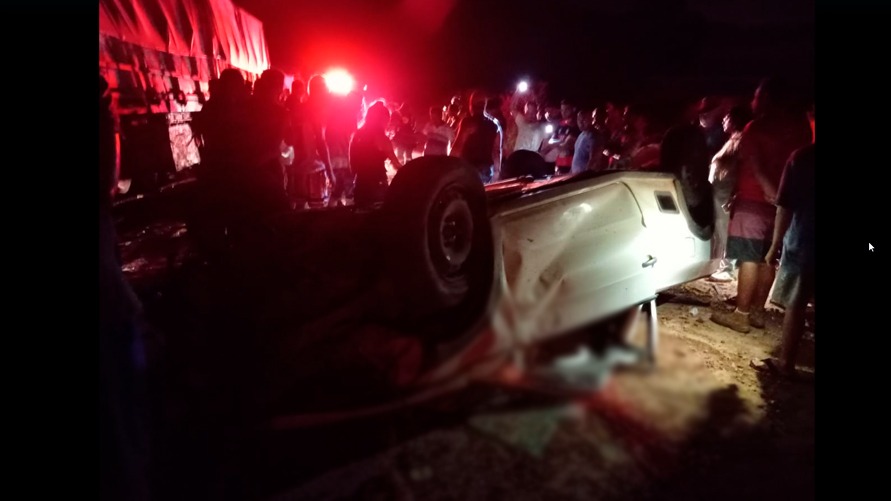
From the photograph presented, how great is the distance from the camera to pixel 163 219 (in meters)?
4.69

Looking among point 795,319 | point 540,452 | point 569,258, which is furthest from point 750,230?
point 540,452

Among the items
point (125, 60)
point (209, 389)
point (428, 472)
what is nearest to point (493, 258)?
point (428, 472)

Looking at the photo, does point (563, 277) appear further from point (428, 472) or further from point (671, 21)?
point (671, 21)

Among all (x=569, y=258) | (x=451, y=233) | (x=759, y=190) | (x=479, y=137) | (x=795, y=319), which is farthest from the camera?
(x=479, y=137)

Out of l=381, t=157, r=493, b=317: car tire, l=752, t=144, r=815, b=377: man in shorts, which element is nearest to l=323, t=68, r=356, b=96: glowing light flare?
l=381, t=157, r=493, b=317: car tire

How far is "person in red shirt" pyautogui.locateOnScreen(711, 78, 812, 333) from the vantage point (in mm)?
3951

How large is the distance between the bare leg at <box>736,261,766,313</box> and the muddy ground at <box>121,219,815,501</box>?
1.52 meters

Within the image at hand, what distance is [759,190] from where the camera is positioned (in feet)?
13.7

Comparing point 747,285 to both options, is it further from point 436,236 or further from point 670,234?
point 436,236

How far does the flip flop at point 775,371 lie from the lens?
334 cm

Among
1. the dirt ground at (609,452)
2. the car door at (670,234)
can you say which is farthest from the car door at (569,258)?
the dirt ground at (609,452)

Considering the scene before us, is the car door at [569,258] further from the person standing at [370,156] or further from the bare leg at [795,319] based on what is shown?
the person standing at [370,156]

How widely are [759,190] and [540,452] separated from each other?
120 inches

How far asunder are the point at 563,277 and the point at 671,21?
12256 mm
